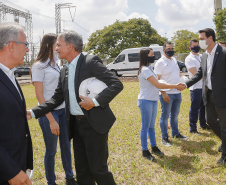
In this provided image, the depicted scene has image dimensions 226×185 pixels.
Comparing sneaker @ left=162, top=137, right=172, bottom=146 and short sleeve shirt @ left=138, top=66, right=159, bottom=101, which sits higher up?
short sleeve shirt @ left=138, top=66, right=159, bottom=101

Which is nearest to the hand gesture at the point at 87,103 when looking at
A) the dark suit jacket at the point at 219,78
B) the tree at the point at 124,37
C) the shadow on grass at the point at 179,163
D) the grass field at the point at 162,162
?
the grass field at the point at 162,162

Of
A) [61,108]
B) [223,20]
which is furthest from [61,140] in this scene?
[223,20]

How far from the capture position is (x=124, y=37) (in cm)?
4522

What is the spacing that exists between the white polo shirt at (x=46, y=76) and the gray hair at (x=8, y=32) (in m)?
1.32

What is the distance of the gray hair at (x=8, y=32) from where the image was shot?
1878 millimetres

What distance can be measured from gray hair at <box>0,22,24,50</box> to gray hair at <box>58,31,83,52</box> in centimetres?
75

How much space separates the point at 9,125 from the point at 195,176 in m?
3.08

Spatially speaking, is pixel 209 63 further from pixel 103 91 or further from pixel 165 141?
pixel 103 91

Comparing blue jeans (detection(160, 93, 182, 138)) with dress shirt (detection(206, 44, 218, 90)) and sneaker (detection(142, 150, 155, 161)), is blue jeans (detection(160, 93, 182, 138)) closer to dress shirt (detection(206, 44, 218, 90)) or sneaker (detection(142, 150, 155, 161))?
sneaker (detection(142, 150, 155, 161))

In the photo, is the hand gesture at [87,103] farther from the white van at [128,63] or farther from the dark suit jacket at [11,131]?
the white van at [128,63]

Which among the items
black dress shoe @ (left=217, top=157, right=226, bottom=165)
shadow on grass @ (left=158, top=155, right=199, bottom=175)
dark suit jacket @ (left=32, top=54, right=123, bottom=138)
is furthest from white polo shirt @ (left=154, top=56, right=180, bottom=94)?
dark suit jacket @ (left=32, top=54, right=123, bottom=138)

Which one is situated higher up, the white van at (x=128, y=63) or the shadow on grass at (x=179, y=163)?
the white van at (x=128, y=63)

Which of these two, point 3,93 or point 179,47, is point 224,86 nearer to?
point 3,93

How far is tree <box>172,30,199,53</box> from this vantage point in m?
68.5
